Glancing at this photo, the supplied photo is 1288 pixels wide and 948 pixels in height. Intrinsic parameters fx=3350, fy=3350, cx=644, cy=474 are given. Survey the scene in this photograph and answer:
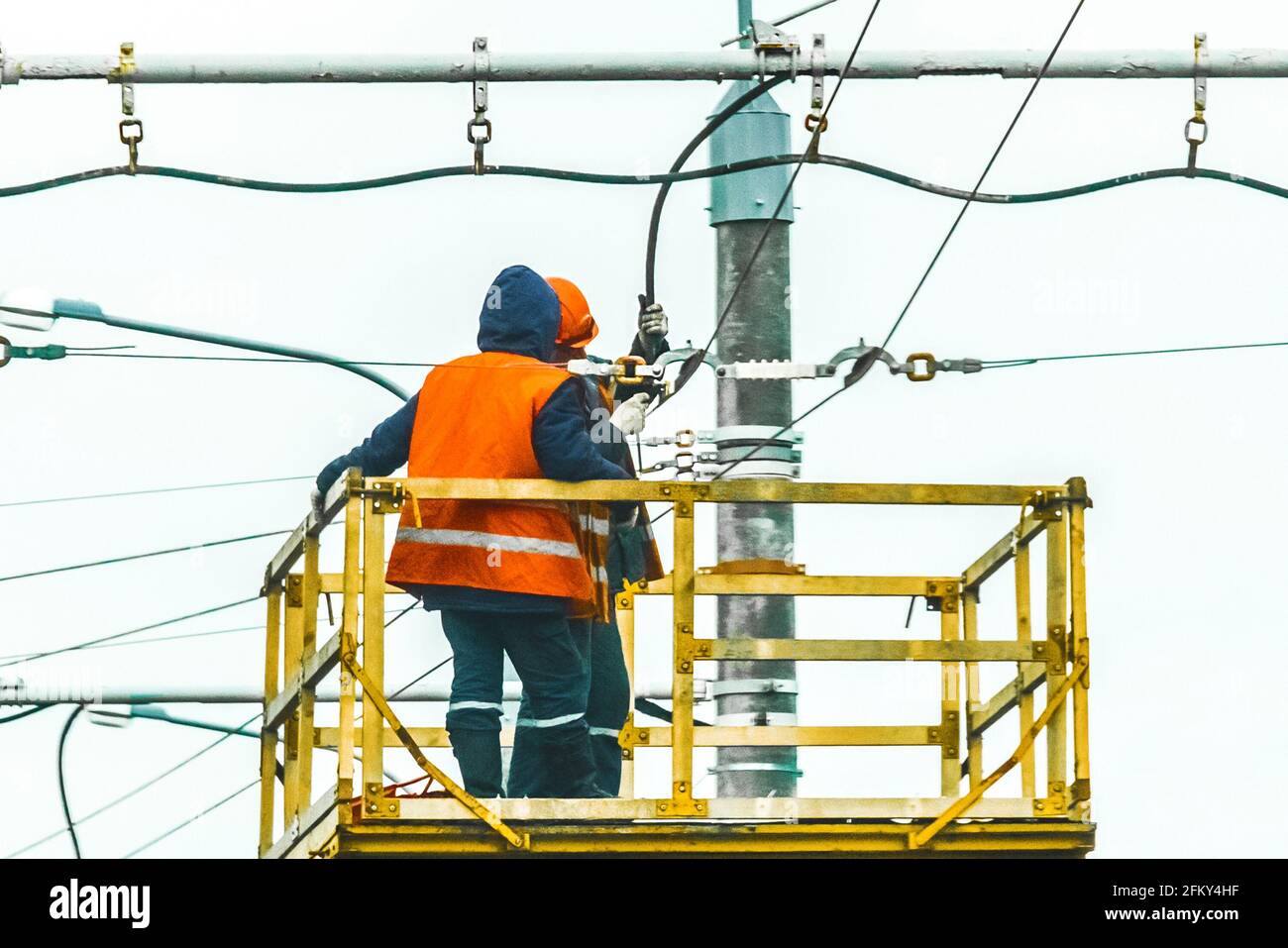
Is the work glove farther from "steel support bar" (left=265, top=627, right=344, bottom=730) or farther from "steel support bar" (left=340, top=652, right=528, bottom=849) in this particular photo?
"steel support bar" (left=340, top=652, right=528, bottom=849)

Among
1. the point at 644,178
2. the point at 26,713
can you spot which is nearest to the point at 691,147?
the point at 644,178

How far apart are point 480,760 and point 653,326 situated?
270cm

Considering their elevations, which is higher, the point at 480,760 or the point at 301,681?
the point at 301,681

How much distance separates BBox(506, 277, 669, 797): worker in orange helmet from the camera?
41.8ft

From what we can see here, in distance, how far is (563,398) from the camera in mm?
12500

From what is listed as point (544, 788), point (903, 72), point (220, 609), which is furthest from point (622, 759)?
point (220, 609)

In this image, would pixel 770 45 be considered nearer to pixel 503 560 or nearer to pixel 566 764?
pixel 503 560

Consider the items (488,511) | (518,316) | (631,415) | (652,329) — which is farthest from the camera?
(652,329)

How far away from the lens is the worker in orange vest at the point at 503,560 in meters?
12.4

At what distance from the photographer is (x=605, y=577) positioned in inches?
507

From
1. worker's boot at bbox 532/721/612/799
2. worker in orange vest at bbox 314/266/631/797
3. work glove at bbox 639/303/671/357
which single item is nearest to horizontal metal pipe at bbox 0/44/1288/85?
work glove at bbox 639/303/671/357

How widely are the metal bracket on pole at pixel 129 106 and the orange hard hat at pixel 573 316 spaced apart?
7.90 feet

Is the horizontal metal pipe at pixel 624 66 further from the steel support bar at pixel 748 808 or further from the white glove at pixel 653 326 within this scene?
the steel support bar at pixel 748 808
